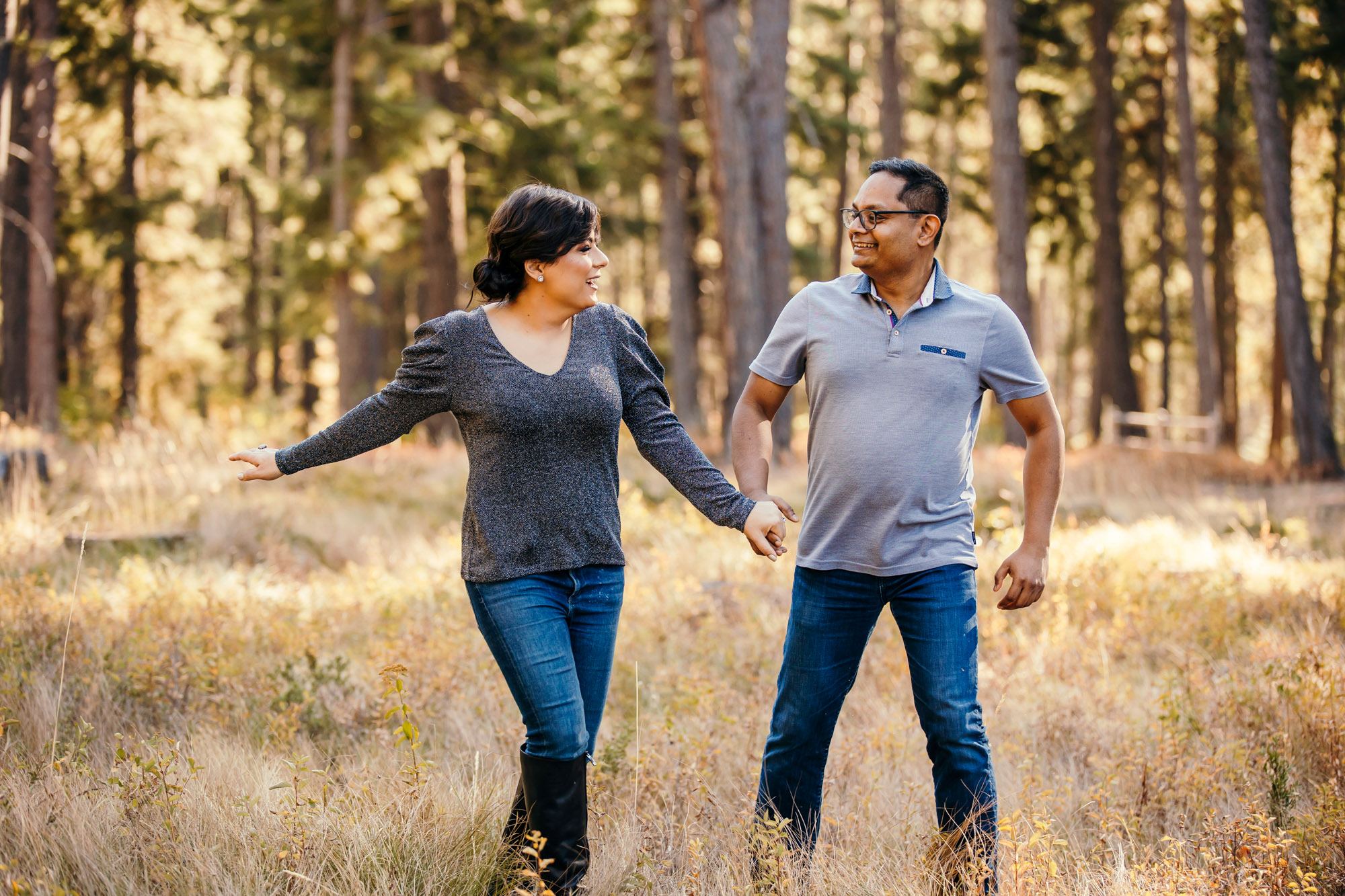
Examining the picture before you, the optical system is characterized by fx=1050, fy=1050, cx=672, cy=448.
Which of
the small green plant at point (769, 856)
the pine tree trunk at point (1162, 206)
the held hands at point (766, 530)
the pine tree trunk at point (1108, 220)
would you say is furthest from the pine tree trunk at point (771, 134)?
the pine tree trunk at point (1162, 206)

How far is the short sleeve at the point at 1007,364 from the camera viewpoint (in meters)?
3.32

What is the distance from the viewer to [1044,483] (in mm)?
3379

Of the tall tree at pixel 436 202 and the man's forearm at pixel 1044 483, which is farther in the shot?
the tall tree at pixel 436 202

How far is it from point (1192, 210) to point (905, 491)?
62.9 ft

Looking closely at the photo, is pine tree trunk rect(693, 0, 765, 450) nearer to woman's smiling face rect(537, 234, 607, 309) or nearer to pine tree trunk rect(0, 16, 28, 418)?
woman's smiling face rect(537, 234, 607, 309)

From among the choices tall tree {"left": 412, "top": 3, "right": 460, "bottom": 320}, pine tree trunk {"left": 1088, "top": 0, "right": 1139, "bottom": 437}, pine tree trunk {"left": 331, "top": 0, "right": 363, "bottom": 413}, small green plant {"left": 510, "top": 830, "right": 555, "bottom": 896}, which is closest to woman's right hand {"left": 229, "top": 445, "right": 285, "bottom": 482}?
small green plant {"left": 510, "top": 830, "right": 555, "bottom": 896}

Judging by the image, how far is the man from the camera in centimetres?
322

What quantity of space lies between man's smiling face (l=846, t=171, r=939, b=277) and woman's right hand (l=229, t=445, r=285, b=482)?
6.55 ft

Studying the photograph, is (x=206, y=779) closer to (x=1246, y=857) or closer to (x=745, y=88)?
(x=1246, y=857)

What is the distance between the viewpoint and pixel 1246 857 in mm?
3170

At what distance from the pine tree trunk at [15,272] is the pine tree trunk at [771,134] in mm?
11684

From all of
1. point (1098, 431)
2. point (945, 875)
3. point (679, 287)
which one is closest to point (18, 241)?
point (679, 287)

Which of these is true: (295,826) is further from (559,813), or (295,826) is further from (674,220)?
(674,220)

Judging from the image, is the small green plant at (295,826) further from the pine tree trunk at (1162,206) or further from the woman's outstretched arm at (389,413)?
the pine tree trunk at (1162,206)
